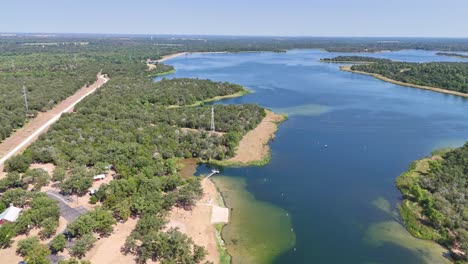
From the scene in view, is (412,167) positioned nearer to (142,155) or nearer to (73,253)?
(142,155)

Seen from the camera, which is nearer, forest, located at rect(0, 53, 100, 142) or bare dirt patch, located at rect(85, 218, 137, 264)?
bare dirt patch, located at rect(85, 218, 137, 264)

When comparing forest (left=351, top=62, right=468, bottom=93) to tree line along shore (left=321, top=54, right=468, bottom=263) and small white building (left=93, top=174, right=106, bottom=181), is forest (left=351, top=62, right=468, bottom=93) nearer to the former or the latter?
tree line along shore (left=321, top=54, right=468, bottom=263)

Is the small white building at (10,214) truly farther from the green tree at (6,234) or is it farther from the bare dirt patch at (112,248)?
the bare dirt patch at (112,248)

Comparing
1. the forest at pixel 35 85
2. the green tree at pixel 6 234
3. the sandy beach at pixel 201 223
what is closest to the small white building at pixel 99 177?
the sandy beach at pixel 201 223

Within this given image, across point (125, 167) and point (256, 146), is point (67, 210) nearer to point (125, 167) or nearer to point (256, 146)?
point (125, 167)

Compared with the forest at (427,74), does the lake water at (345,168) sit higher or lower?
lower

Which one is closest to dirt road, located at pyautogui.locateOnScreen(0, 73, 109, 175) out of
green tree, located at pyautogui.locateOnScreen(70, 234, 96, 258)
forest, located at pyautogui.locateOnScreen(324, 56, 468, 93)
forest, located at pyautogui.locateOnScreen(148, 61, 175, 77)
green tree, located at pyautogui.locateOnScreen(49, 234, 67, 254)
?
green tree, located at pyautogui.locateOnScreen(49, 234, 67, 254)

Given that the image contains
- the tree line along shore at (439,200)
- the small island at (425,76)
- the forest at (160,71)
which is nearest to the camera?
the tree line along shore at (439,200)

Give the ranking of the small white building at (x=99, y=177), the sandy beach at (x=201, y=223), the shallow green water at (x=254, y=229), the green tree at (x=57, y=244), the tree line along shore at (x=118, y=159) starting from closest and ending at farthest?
the green tree at (x=57, y=244) < the tree line along shore at (x=118, y=159) < the shallow green water at (x=254, y=229) < the sandy beach at (x=201, y=223) < the small white building at (x=99, y=177)
